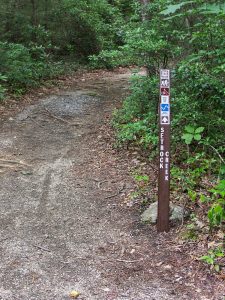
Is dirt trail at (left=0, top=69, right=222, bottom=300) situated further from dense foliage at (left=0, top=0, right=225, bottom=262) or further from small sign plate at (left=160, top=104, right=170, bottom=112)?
small sign plate at (left=160, top=104, right=170, bottom=112)

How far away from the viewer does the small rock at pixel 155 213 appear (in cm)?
476

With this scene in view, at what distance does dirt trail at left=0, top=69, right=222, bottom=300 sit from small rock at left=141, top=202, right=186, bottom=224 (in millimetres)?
176

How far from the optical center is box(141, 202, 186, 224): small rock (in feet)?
15.6

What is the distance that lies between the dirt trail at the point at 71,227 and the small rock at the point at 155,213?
0.18 metres

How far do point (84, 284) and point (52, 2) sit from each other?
1370 centimetres

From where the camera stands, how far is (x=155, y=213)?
492 cm

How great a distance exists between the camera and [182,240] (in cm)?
443

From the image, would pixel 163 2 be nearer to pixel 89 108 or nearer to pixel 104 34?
pixel 89 108

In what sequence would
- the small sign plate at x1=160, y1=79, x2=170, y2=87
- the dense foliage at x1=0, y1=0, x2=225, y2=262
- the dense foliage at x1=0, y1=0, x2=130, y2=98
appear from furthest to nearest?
the dense foliage at x1=0, y1=0, x2=130, y2=98 < the dense foliage at x1=0, y1=0, x2=225, y2=262 < the small sign plate at x1=160, y1=79, x2=170, y2=87

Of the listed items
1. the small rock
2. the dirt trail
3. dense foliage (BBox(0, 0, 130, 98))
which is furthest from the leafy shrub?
the small rock

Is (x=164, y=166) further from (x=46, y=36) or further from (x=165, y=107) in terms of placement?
(x=46, y=36)

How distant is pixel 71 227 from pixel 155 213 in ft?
3.70

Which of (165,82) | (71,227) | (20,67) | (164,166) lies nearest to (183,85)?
(165,82)

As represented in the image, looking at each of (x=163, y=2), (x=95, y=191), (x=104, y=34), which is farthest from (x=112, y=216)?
(x=104, y=34)
